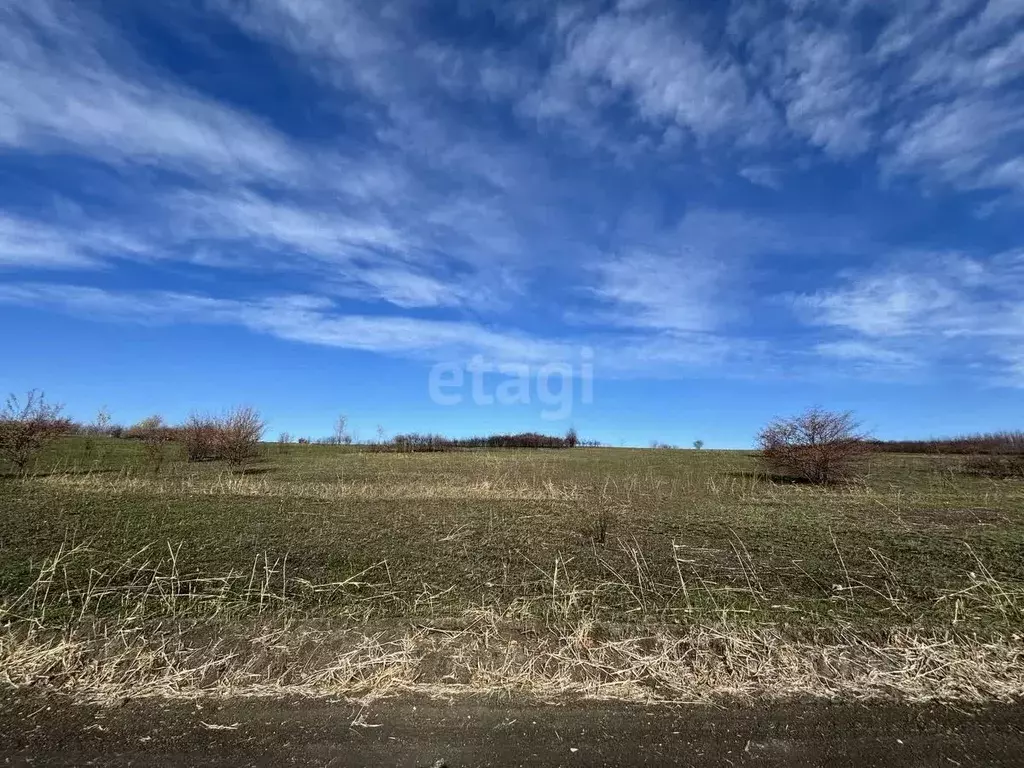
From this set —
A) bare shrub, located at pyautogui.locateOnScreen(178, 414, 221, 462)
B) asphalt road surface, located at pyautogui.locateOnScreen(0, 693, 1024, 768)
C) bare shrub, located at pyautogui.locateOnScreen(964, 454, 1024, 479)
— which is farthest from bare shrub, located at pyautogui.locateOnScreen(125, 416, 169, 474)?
bare shrub, located at pyautogui.locateOnScreen(964, 454, 1024, 479)

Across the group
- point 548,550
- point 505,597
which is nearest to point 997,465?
point 548,550

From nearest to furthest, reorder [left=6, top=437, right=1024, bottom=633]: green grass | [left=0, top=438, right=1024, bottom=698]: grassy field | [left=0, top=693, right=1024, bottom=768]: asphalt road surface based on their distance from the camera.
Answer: [left=0, top=693, right=1024, bottom=768]: asphalt road surface, [left=0, top=438, right=1024, bottom=698]: grassy field, [left=6, top=437, right=1024, bottom=633]: green grass

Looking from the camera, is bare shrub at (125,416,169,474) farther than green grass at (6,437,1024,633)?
Yes

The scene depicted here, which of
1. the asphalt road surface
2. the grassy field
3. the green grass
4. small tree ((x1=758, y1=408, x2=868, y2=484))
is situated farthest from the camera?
small tree ((x1=758, y1=408, x2=868, y2=484))

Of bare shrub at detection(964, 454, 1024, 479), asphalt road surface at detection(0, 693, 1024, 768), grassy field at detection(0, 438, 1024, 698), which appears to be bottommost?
asphalt road surface at detection(0, 693, 1024, 768)

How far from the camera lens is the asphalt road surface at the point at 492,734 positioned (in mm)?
3773

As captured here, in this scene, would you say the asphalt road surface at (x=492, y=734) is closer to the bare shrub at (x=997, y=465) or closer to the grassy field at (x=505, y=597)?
the grassy field at (x=505, y=597)

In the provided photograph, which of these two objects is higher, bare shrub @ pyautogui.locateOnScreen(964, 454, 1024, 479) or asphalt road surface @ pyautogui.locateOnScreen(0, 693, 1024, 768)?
bare shrub @ pyautogui.locateOnScreen(964, 454, 1024, 479)

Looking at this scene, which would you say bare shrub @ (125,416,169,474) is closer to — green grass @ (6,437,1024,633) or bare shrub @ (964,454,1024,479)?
green grass @ (6,437,1024,633)

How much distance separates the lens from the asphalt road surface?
377 centimetres

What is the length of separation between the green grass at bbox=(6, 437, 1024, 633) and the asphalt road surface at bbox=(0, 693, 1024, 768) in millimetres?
1753

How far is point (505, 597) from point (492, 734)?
2.94 metres

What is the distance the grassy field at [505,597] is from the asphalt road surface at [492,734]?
33cm

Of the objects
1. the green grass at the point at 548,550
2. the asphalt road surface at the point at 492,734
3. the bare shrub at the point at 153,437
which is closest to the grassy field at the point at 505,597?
the green grass at the point at 548,550
